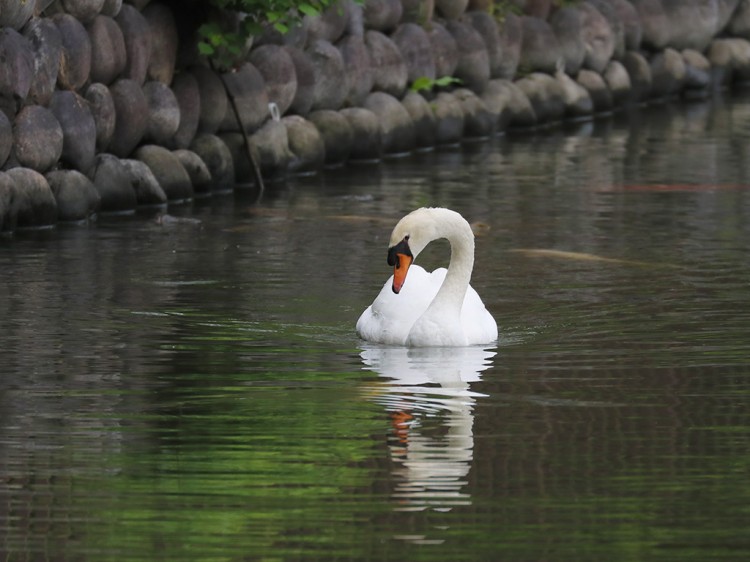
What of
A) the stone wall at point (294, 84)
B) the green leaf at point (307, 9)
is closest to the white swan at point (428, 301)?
the stone wall at point (294, 84)

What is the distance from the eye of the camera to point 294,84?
17078mm

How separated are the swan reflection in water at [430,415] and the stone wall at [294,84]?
16.2ft

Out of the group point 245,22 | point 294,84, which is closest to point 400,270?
point 245,22

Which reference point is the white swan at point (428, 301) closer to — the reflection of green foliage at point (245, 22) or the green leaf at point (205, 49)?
the reflection of green foliage at point (245, 22)

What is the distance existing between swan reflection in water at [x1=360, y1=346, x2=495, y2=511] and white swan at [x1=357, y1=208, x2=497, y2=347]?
0.08 meters

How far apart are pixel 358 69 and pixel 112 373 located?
34.0 ft

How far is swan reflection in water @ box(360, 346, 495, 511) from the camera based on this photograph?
6.20 m

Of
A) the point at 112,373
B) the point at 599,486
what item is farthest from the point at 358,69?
the point at 599,486

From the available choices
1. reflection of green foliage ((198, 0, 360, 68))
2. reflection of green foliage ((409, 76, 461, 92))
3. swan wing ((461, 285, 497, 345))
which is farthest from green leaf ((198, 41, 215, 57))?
swan wing ((461, 285, 497, 345))

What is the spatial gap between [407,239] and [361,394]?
1286 millimetres

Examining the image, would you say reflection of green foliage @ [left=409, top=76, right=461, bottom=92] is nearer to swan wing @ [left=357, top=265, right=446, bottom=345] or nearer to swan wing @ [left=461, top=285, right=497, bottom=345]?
swan wing @ [left=357, top=265, right=446, bottom=345]

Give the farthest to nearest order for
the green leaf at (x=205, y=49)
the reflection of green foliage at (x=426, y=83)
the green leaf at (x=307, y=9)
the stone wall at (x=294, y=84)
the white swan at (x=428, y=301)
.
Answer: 1. the reflection of green foliage at (x=426, y=83)
2. the green leaf at (x=205, y=49)
3. the green leaf at (x=307, y=9)
4. the stone wall at (x=294, y=84)
5. the white swan at (x=428, y=301)

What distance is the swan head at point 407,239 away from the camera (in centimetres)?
889

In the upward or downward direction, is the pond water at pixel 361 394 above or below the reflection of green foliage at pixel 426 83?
below
